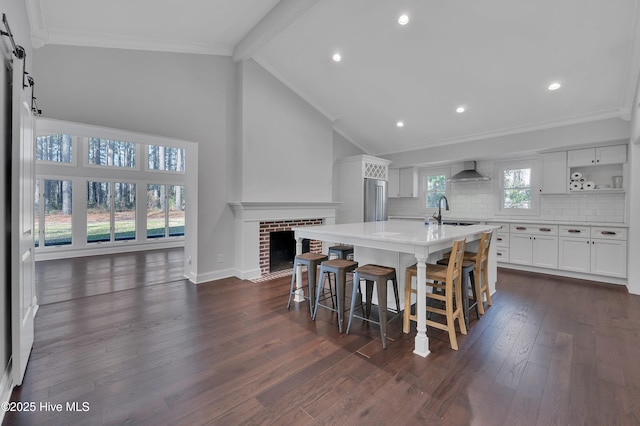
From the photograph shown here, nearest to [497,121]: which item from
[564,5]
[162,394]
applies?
[564,5]

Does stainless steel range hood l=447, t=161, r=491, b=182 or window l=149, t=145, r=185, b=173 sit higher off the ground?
window l=149, t=145, r=185, b=173

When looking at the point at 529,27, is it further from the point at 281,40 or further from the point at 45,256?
the point at 45,256

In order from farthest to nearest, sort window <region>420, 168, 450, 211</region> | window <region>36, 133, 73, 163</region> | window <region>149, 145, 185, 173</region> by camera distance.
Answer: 1. window <region>149, 145, 185, 173</region>
2. window <region>420, 168, 450, 211</region>
3. window <region>36, 133, 73, 163</region>

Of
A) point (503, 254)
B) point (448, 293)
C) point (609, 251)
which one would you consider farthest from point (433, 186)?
point (448, 293)

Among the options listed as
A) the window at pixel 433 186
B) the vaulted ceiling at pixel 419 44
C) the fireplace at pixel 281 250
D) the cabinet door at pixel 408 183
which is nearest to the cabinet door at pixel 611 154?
the vaulted ceiling at pixel 419 44

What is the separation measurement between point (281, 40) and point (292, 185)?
2.20 m

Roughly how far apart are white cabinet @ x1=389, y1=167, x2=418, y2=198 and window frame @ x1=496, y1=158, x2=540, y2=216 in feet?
5.53

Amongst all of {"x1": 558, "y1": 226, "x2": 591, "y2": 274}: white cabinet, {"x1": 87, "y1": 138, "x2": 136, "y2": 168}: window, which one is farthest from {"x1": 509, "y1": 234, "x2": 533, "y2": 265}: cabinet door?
{"x1": 87, "y1": 138, "x2": 136, "y2": 168}: window

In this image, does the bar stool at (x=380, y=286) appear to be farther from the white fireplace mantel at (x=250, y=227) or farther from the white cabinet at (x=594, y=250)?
the white cabinet at (x=594, y=250)

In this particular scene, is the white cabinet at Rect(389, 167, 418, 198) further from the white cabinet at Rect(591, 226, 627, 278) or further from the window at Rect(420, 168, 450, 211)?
the white cabinet at Rect(591, 226, 627, 278)

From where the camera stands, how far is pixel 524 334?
2.71 meters

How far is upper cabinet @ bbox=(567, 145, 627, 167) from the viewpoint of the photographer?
445 cm

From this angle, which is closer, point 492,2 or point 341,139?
point 492,2

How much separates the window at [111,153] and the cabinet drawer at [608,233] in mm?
9234
